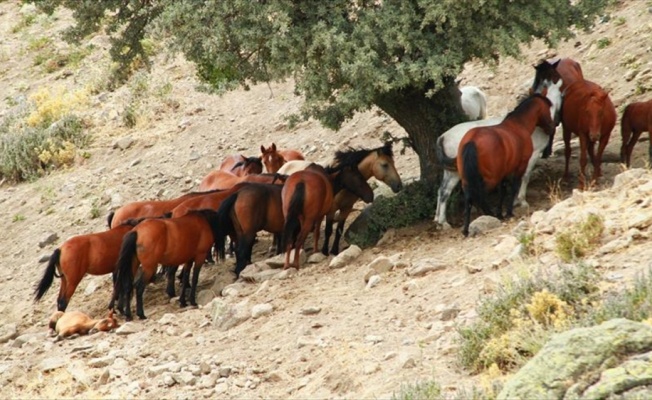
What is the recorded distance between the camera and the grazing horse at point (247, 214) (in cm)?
1309

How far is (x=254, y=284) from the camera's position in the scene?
40.3ft

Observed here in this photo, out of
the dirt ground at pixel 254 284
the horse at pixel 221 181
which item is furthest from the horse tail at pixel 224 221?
the horse at pixel 221 181

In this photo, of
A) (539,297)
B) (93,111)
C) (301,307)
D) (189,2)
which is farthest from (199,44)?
(93,111)

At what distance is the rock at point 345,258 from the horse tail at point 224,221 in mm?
1611

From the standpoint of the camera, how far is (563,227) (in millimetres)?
9297

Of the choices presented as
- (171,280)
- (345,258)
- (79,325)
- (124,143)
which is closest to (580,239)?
(345,258)

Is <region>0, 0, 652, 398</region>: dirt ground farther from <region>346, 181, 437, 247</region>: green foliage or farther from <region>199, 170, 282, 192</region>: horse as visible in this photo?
<region>199, 170, 282, 192</region>: horse

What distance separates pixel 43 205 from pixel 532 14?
1082 cm

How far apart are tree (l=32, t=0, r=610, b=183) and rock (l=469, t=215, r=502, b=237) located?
1718 millimetres

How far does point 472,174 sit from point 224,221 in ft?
11.1

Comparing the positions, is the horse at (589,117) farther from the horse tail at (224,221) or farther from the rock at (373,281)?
the horse tail at (224,221)

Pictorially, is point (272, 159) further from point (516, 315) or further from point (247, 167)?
point (516, 315)

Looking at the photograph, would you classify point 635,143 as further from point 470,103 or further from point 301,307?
point 301,307

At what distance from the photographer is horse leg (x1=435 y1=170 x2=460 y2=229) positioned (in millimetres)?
12844
